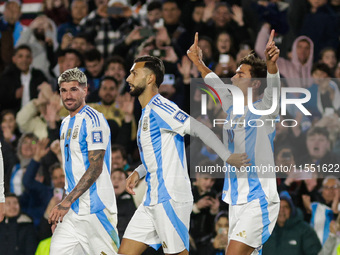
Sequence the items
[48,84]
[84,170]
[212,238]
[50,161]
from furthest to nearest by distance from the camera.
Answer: [48,84] < [50,161] < [212,238] < [84,170]

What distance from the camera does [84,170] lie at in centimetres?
671

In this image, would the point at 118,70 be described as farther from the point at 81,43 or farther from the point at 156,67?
the point at 156,67

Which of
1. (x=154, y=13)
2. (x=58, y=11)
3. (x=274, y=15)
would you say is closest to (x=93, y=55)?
(x=154, y=13)

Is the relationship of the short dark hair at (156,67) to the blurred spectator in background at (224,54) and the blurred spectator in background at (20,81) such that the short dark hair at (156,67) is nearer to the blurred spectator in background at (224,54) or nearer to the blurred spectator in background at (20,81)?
the blurred spectator in background at (224,54)

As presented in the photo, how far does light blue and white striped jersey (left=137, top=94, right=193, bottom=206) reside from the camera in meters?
6.49

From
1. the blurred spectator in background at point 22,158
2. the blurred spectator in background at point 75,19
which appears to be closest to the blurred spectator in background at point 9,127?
the blurred spectator in background at point 22,158

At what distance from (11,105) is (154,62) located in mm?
5141

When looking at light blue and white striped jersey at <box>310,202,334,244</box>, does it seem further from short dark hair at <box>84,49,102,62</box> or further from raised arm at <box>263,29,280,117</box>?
short dark hair at <box>84,49,102,62</box>

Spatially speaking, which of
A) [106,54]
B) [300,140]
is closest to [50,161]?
[106,54]

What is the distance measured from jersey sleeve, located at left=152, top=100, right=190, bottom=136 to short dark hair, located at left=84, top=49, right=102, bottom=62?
14.8 feet

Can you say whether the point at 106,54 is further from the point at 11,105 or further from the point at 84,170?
the point at 84,170

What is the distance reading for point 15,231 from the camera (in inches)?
A: 376

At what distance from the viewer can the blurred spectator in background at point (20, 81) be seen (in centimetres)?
1138

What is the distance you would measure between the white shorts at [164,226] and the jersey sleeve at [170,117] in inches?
24.8
